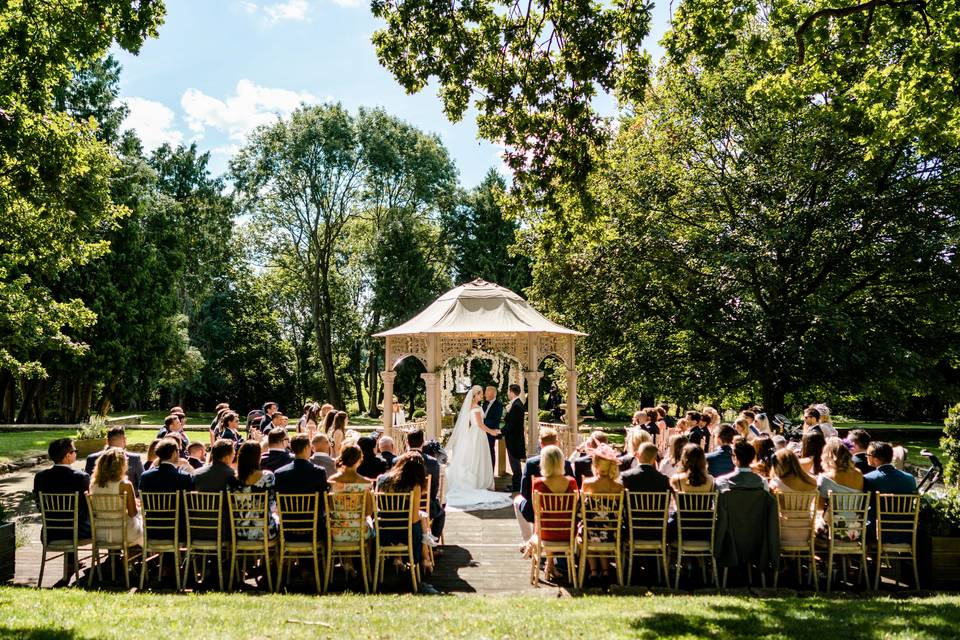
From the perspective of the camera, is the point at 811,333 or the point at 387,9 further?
the point at 811,333

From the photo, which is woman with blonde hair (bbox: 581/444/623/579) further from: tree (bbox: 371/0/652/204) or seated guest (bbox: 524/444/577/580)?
tree (bbox: 371/0/652/204)

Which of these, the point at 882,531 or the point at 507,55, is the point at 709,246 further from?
the point at 882,531

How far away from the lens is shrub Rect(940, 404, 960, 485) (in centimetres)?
1119

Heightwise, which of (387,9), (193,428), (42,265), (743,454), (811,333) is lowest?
(193,428)

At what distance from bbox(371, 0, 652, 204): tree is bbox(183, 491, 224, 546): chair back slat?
615cm

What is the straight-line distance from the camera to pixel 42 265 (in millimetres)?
16000

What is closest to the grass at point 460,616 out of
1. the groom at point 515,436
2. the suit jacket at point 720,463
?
the suit jacket at point 720,463

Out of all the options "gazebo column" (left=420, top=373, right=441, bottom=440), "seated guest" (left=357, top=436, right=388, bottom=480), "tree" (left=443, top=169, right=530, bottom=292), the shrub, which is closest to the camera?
"seated guest" (left=357, top=436, right=388, bottom=480)

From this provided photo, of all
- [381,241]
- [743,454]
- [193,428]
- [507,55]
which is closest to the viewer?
[743,454]

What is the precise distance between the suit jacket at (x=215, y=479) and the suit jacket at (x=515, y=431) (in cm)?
655

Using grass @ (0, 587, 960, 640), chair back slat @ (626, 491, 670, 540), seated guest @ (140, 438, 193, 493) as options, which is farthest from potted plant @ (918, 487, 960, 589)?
seated guest @ (140, 438, 193, 493)

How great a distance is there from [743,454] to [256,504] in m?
5.08

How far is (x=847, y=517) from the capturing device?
22.9 feet

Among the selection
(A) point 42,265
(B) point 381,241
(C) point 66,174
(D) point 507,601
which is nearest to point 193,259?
(B) point 381,241
